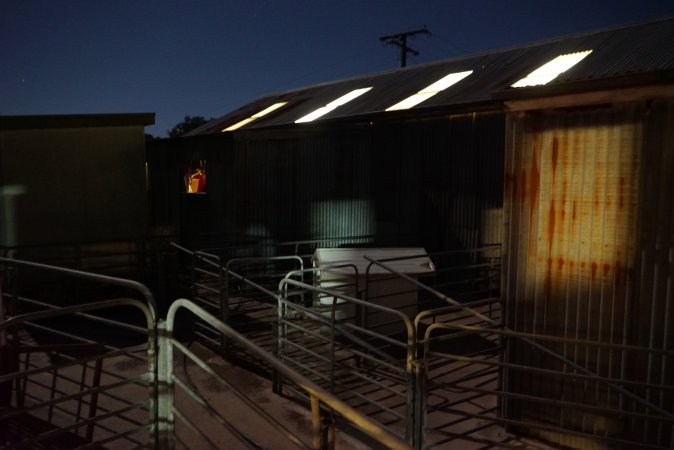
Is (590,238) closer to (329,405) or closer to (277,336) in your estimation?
(329,405)

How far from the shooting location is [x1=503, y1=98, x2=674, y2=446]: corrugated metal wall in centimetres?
525

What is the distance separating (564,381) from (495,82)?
32.2ft

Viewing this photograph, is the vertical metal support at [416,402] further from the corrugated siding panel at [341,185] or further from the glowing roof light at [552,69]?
the glowing roof light at [552,69]

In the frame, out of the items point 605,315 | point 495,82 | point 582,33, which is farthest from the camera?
point 582,33

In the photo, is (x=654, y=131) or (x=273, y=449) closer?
(x=654, y=131)

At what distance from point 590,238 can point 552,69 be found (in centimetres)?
932

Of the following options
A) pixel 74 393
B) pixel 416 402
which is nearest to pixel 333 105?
pixel 416 402

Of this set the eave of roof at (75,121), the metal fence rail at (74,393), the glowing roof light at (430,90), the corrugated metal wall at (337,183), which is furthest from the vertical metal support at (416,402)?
the eave of roof at (75,121)

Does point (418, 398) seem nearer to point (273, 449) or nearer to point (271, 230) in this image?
point (273, 449)

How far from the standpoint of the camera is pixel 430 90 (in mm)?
15766

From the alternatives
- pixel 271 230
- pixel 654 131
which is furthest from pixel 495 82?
pixel 654 131

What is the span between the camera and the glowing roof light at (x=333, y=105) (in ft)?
58.6

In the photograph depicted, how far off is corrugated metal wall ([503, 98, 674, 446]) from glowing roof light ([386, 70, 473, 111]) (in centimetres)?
896

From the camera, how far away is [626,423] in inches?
216
